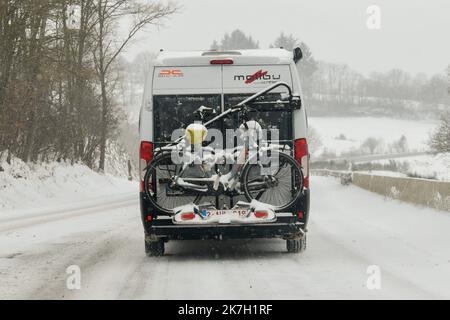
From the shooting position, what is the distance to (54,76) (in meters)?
27.7

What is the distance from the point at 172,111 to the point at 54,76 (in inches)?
731

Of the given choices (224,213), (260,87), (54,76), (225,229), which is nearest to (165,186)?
(224,213)

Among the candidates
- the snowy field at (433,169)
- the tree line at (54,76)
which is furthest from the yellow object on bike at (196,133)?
the snowy field at (433,169)

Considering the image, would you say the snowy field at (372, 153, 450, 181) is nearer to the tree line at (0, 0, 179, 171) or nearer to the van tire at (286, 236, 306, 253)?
the tree line at (0, 0, 179, 171)

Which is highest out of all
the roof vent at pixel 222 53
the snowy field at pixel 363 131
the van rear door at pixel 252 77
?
the roof vent at pixel 222 53

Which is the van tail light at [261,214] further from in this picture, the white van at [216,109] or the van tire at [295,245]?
the van tire at [295,245]

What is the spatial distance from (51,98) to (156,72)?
24.1 meters

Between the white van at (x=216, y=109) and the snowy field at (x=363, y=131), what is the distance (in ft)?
370

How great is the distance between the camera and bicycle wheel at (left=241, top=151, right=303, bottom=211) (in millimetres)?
9930

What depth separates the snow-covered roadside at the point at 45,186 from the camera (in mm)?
25000

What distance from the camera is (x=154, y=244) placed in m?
10.7

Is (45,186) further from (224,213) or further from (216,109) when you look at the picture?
(224,213)

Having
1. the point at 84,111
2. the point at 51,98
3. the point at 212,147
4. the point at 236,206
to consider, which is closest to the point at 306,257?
the point at 236,206
